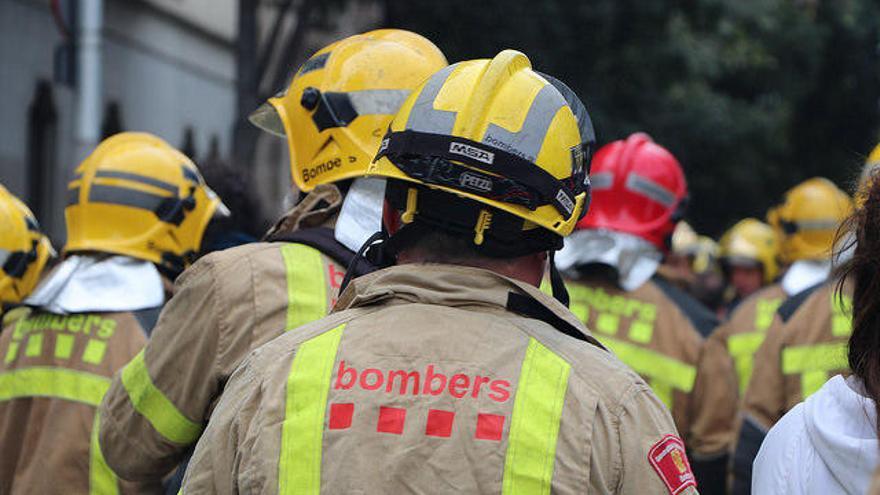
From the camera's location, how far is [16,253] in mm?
5344

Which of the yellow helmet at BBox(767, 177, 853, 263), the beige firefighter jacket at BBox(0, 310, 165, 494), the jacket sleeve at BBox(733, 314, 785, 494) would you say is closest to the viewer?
the beige firefighter jacket at BBox(0, 310, 165, 494)

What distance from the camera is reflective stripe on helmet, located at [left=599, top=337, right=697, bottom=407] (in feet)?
19.2

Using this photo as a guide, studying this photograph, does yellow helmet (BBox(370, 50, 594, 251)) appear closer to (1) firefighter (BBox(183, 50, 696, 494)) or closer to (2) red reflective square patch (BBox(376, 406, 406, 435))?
(1) firefighter (BBox(183, 50, 696, 494))

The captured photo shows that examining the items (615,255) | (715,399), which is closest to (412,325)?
(615,255)

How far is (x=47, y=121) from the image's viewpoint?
573 inches

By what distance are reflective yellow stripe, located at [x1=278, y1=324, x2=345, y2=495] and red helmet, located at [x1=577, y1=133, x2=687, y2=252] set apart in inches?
149

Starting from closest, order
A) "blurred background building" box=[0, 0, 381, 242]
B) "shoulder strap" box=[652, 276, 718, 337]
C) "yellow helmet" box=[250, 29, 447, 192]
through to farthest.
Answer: "yellow helmet" box=[250, 29, 447, 192], "shoulder strap" box=[652, 276, 718, 337], "blurred background building" box=[0, 0, 381, 242]

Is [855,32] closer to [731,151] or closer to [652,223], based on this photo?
[731,151]

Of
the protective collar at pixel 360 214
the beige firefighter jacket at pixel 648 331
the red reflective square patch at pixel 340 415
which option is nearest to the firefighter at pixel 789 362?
the beige firefighter jacket at pixel 648 331

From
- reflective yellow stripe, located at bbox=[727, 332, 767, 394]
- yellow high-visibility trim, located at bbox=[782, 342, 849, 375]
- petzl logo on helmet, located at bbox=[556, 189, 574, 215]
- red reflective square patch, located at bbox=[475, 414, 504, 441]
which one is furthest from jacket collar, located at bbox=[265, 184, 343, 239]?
reflective yellow stripe, located at bbox=[727, 332, 767, 394]

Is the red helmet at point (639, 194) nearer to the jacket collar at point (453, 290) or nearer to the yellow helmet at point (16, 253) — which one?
the yellow helmet at point (16, 253)

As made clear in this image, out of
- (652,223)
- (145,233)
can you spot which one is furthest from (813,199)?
(145,233)

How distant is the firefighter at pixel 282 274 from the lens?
3.44 m

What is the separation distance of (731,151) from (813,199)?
46.2ft
